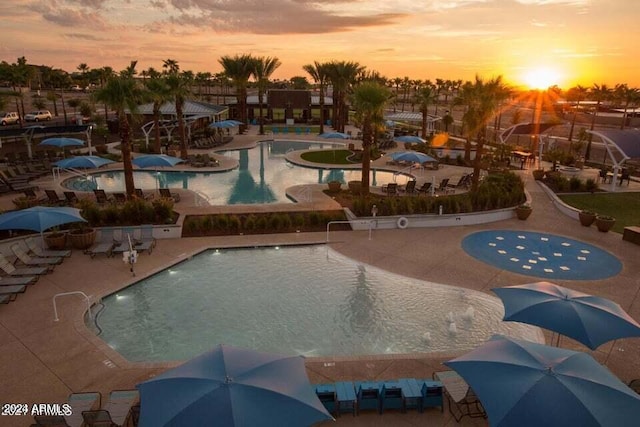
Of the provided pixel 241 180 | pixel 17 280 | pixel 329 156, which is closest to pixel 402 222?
pixel 241 180

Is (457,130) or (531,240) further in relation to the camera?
(457,130)

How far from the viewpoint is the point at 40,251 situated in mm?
15586

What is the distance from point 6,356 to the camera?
397 inches

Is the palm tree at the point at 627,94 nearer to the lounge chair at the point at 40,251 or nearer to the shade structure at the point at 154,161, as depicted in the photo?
the shade structure at the point at 154,161

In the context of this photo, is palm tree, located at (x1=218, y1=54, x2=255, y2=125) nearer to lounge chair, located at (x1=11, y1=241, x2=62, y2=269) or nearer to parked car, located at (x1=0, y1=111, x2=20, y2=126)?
parked car, located at (x1=0, y1=111, x2=20, y2=126)

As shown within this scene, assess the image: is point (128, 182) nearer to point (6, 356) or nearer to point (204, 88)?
point (6, 356)

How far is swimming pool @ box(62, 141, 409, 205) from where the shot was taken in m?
24.8

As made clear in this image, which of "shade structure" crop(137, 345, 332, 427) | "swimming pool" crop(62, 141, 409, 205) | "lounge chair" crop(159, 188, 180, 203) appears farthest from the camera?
"swimming pool" crop(62, 141, 409, 205)

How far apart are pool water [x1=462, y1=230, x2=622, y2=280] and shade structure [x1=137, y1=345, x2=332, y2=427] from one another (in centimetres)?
1196

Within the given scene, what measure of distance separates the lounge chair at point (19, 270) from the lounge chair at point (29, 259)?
319 millimetres

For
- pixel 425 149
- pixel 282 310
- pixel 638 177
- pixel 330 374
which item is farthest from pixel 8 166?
pixel 638 177

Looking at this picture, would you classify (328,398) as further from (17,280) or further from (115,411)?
(17,280)

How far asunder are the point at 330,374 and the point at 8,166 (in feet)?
97.1

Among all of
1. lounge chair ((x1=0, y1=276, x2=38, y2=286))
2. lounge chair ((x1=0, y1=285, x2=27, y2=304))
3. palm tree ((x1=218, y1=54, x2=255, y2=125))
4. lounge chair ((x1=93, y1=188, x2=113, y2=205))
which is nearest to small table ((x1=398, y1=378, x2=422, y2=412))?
lounge chair ((x1=0, y1=285, x2=27, y2=304))
